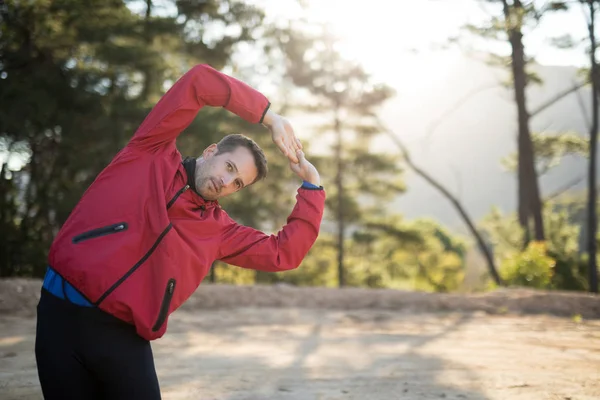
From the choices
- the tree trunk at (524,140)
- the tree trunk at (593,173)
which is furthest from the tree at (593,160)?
the tree trunk at (524,140)

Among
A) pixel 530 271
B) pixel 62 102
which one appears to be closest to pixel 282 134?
pixel 530 271

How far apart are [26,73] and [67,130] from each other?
1.61 metres

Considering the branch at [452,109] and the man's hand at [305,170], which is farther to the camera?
the branch at [452,109]

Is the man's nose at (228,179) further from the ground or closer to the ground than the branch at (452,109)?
closer to the ground

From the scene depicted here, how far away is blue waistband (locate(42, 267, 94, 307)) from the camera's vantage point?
71.0 inches

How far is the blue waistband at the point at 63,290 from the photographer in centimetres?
180

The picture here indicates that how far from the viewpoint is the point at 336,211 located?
20406 millimetres

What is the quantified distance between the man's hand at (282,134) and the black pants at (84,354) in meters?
0.87

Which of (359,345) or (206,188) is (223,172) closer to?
(206,188)

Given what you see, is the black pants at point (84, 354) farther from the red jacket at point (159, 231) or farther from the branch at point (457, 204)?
the branch at point (457, 204)

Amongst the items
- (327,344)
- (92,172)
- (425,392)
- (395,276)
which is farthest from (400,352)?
(395,276)

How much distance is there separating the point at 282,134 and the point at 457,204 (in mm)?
16702

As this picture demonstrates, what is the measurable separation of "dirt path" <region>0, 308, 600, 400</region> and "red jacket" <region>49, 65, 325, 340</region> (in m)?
1.83

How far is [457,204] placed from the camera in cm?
1805
